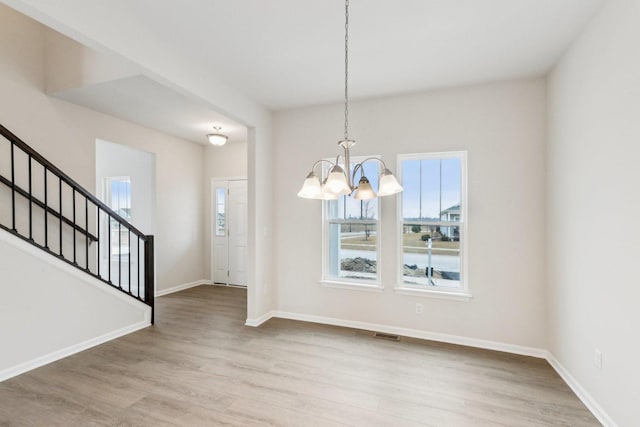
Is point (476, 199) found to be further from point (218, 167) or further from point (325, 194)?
point (218, 167)

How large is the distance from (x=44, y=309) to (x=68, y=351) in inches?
20.3

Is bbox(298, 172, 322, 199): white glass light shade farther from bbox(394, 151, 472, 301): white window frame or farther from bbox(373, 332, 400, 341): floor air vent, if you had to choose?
bbox(373, 332, 400, 341): floor air vent

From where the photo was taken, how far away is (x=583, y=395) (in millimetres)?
2307

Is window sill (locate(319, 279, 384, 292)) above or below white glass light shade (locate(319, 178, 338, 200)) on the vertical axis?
below

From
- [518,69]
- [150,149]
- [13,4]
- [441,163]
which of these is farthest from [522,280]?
[150,149]

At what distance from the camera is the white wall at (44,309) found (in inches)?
101

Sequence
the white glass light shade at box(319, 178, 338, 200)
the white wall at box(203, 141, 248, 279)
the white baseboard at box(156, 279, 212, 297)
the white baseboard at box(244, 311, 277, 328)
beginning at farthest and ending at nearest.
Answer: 1. the white wall at box(203, 141, 248, 279)
2. the white baseboard at box(156, 279, 212, 297)
3. the white baseboard at box(244, 311, 277, 328)
4. the white glass light shade at box(319, 178, 338, 200)

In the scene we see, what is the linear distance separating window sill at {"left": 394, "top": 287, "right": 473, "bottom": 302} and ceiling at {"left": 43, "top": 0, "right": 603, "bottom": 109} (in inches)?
92.2

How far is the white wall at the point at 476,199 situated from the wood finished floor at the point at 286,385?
0.38m

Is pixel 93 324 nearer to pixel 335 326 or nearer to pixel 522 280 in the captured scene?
pixel 335 326

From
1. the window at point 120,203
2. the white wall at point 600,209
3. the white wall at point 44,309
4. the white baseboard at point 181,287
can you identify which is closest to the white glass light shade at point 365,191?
the white wall at point 600,209

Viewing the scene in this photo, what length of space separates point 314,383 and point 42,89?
4632mm

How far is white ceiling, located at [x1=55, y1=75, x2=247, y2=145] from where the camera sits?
337 centimetres

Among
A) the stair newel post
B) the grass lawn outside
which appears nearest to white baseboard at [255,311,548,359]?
the grass lawn outside
